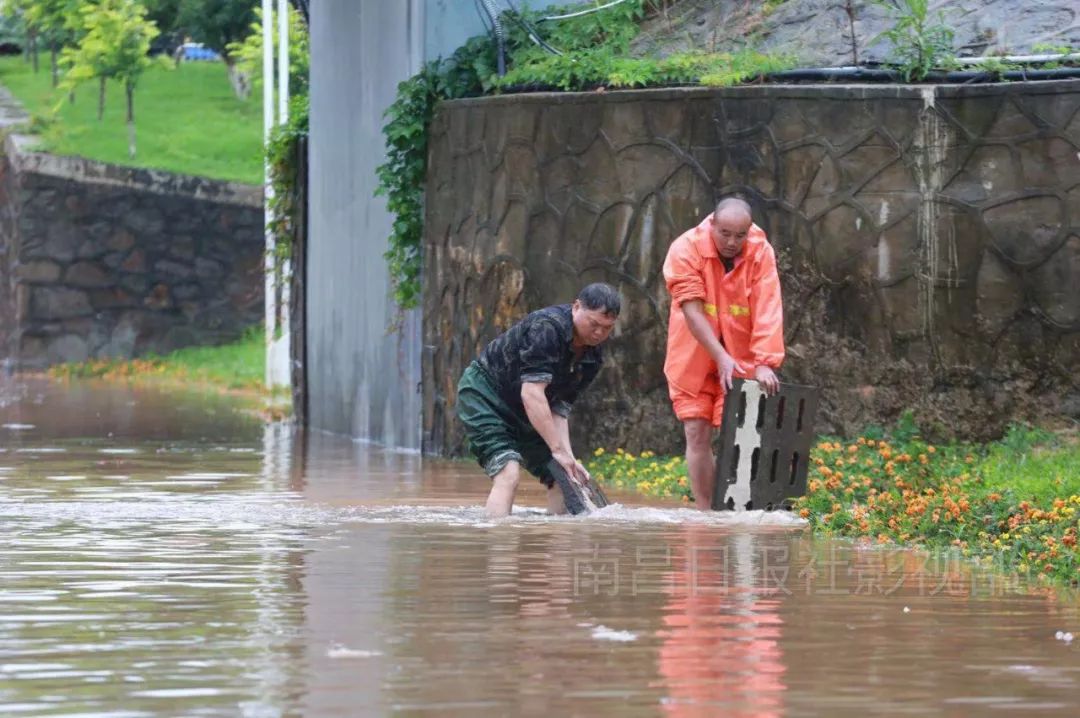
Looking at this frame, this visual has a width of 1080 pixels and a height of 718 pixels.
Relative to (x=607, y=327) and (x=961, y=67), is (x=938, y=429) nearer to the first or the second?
(x=961, y=67)

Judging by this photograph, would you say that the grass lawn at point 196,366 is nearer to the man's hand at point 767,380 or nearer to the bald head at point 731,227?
the bald head at point 731,227

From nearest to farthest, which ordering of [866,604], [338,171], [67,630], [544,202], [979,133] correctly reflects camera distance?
1. [67,630]
2. [866,604]
3. [979,133]
4. [544,202]
5. [338,171]

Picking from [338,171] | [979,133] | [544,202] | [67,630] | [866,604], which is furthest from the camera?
[338,171]

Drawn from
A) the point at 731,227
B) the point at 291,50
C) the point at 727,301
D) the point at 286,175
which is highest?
the point at 291,50

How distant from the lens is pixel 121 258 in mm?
33906

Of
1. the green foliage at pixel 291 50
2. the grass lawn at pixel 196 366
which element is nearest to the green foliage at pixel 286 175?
the green foliage at pixel 291 50

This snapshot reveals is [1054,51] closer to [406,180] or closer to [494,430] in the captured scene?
Answer: [494,430]

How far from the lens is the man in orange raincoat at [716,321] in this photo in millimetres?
11742

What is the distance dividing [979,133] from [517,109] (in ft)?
11.8

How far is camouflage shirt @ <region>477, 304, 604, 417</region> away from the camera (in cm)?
1140

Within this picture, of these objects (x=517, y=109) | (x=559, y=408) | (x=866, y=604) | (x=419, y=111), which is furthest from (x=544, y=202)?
(x=866, y=604)

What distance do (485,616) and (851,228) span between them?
7368 millimetres

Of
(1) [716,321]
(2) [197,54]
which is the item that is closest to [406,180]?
(1) [716,321]

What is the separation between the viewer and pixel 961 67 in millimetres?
14570
